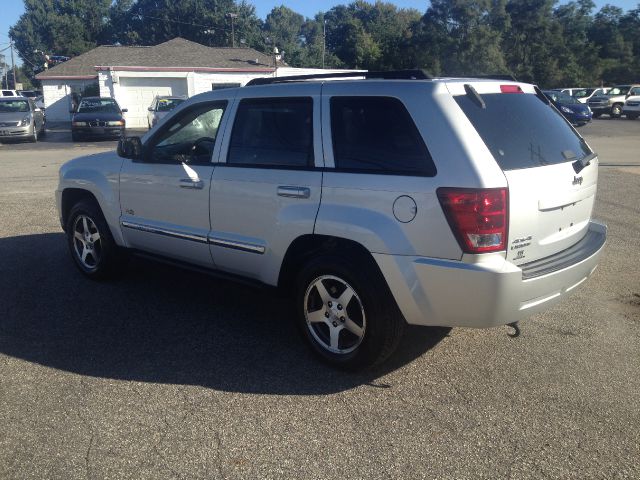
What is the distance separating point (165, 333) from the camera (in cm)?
468

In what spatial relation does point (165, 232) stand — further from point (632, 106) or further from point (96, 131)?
point (632, 106)

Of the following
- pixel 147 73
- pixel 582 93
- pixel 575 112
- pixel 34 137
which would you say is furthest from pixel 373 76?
pixel 582 93

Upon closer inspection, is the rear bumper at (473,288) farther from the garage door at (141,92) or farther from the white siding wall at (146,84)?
the garage door at (141,92)

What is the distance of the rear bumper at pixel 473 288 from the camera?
3.39 meters

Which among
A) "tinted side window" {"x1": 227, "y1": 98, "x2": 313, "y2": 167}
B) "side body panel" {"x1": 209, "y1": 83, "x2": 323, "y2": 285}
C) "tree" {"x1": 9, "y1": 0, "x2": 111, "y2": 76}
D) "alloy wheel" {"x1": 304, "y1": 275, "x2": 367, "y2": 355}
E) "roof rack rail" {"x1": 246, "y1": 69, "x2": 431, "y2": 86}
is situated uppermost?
"tree" {"x1": 9, "y1": 0, "x2": 111, "y2": 76}

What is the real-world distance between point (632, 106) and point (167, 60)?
28.9 metres

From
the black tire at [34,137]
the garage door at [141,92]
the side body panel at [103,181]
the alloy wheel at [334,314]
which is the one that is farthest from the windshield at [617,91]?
the alloy wheel at [334,314]

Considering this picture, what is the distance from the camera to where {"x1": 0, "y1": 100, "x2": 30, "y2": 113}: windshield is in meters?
23.7

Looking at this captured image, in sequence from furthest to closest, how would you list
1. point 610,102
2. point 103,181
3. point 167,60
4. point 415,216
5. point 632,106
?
1. point 610,102
2. point 167,60
3. point 632,106
4. point 103,181
5. point 415,216

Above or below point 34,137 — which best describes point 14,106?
above

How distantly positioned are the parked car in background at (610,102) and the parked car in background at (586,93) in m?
0.26

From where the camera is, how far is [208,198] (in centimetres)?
463

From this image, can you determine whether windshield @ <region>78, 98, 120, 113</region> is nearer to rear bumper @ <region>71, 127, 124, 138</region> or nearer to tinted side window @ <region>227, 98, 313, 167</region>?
rear bumper @ <region>71, 127, 124, 138</region>

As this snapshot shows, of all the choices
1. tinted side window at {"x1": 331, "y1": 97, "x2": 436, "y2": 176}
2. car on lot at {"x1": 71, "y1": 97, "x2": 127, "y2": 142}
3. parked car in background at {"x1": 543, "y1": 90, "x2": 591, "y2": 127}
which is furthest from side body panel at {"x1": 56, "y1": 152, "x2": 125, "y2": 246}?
parked car in background at {"x1": 543, "y1": 90, "x2": 591, "y2": 127}
